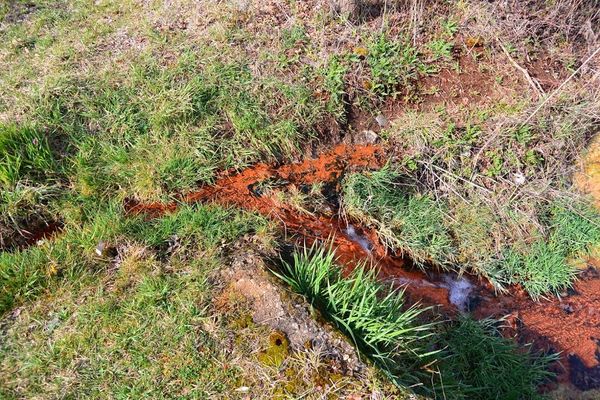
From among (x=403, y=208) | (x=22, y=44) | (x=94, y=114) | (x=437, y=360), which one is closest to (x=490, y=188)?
(x=403, y=208)

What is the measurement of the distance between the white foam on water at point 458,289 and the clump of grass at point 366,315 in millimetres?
859

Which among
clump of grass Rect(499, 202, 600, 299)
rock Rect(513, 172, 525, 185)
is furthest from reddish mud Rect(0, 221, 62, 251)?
rock Rect(513, 172, 525, 185)

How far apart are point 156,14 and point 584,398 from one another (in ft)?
15.4

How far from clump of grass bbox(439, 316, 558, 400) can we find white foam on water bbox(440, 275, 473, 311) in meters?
0.26

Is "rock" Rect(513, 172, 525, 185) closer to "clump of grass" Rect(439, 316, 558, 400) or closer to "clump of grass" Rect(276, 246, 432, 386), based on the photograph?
"clump of grass" Rect(439, 316, 558, 400)

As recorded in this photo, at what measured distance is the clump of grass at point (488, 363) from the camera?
294 centimetres

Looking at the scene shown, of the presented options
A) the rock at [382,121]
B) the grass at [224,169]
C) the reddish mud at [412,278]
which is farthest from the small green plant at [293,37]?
the reddish mud at [412,278]

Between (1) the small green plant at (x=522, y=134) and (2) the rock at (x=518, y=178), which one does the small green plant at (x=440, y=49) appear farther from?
(2) the rock at (x=518, y=178)

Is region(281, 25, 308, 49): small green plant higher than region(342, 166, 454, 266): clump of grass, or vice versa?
region(281, 25, 308, 49): small green plant

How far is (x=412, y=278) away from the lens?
355 centimetres

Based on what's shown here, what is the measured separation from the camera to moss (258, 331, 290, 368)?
236 centimetres

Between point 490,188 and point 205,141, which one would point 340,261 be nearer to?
point 205,141

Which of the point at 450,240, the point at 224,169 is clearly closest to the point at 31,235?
the point at 224,169

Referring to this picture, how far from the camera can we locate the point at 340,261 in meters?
3.19
